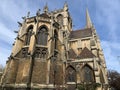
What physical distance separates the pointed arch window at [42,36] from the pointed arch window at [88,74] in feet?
23.3

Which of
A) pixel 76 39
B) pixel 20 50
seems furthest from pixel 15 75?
pixel 76 39

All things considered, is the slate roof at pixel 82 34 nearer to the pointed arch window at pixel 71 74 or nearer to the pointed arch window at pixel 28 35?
the pointed arch window at pixel 71 74

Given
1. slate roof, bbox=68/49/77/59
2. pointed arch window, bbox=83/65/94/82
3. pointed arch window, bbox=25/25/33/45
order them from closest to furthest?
pointed arch window, bbox=83/65/94/82
pointed arch window, bbox=25/25/33/45
slate roof, bbox=68/49/77/59

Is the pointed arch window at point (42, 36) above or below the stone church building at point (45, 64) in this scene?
above

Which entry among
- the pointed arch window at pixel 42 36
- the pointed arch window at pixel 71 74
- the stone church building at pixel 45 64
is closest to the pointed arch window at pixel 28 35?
the stone church building at pixel 45 64

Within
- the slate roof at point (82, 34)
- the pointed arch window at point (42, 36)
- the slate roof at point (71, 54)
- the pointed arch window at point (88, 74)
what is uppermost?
the slate roof at point (82, 34)

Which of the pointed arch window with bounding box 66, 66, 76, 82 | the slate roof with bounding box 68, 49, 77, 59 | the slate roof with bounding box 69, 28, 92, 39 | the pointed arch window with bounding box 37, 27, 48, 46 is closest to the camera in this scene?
the pointed arch window with bounding box 66, 66, 76, 82

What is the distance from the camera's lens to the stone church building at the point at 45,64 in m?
16.0

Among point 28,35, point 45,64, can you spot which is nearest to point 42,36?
point 28,35

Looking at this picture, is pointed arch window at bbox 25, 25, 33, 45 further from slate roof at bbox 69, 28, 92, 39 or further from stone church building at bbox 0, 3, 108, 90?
slate roof at bbox 69, 28, 92, 39

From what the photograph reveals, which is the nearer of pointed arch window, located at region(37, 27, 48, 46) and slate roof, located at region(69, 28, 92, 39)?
pointed arch window, located at region(37, 27, 48, 46)

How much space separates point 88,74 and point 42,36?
8980mm

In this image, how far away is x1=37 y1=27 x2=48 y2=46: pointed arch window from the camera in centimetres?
1942

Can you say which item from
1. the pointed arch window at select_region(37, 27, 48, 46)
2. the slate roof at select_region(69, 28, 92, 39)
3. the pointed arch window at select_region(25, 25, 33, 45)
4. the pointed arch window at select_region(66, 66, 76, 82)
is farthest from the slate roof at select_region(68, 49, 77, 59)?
the pointed arch window at select_region(25, 25, 33, 45)
